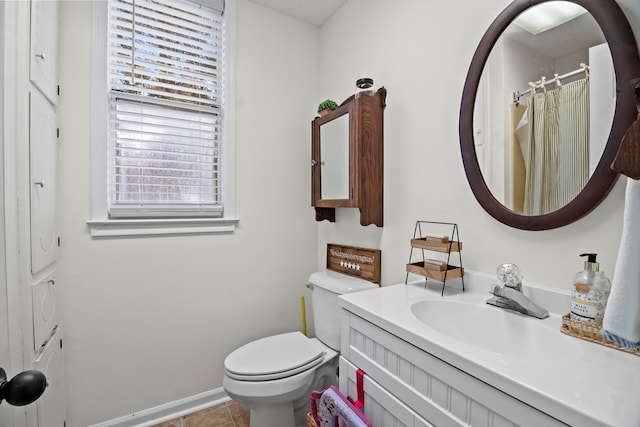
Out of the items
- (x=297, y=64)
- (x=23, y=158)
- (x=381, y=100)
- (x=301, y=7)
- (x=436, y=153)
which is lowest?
(x=23, y=158)

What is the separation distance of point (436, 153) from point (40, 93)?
160cm

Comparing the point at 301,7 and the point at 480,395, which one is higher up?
the point at 301,7

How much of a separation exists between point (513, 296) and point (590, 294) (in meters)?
0.19

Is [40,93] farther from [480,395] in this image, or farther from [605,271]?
[605,271]

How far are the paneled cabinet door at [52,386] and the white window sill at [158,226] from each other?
0.50 m

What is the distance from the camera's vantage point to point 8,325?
2.66ft

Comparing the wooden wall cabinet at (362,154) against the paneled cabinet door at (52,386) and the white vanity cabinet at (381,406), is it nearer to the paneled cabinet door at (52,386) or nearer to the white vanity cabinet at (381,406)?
the white vanity cabinet at (381,406)

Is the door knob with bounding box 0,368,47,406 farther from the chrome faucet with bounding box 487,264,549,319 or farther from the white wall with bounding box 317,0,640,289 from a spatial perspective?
the white wall with bounding box 317,0,640,289

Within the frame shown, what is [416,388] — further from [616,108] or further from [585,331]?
[616,108]

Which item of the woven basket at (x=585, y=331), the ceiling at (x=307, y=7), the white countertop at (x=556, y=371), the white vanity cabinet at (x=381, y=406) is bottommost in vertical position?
the white vanity cabinet at (x=381, y=406)

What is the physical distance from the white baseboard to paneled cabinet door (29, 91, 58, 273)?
0.96 meters

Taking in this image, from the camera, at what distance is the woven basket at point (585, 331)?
692 millimetres

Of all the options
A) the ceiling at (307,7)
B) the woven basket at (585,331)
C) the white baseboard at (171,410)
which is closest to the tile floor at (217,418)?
the white baseboard at (171,410)

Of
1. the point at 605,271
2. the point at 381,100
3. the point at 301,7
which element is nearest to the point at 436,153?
the point at 381,100
